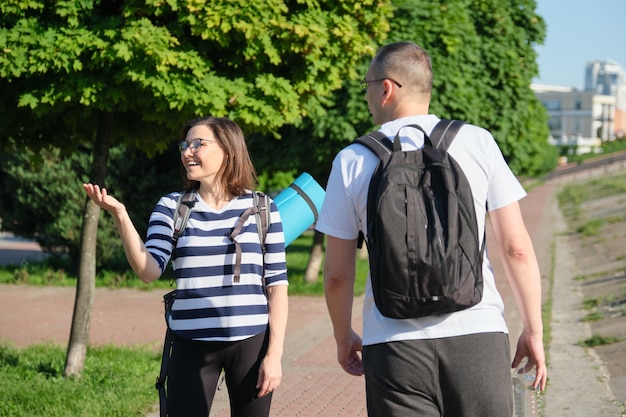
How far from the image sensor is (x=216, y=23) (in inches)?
259

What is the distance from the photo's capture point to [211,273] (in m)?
3.52

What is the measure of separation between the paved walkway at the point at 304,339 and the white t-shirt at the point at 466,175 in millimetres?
3841

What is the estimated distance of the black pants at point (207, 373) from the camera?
351 centimetres

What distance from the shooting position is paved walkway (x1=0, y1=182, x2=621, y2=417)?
6766 mm

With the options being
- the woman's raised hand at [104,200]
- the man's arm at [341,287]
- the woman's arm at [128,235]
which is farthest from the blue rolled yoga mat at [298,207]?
the man's arm at [341,287]

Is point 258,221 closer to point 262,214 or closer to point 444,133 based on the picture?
point 262,214

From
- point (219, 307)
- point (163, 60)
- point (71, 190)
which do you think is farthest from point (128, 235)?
point (71, 190)

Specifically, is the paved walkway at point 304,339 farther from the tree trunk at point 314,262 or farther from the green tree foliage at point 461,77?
the green tree foliage at point 461,77

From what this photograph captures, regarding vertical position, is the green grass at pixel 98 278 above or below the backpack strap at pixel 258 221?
below

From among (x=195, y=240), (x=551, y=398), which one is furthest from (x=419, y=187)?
(x=551, y=398)

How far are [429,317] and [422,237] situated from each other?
257mm

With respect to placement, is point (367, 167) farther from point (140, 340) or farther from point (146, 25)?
point (140, 340)

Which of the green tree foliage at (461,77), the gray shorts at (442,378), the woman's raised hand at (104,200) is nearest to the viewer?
the gray shorts at (442,378)

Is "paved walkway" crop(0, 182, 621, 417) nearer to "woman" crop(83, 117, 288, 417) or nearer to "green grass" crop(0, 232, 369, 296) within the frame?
"green grass" crop(0, 232, 369, 296)
